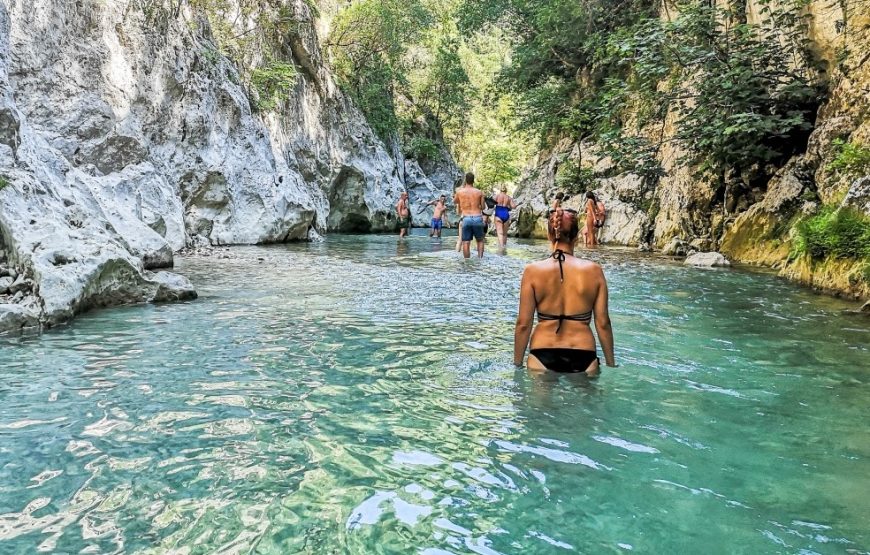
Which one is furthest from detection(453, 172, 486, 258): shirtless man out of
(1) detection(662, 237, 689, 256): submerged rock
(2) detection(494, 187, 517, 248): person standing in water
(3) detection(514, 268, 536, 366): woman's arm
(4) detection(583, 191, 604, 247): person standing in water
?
(3) detection(514, 268, 536, 366): woman's arm

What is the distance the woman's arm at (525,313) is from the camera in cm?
452

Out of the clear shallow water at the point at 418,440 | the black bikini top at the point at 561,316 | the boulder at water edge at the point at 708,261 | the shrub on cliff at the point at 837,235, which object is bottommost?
the clear shallow water at the point at 418,440

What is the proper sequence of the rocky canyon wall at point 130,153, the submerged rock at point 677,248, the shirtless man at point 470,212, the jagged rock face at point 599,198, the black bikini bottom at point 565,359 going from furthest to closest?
the jagged rock face at point 599,198, the submerged rock at point 677,248, the shirtless man at point 470,212, the rocky canyon wall at point 130,153, the black bikini bottom at point 565,359

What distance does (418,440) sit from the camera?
3410mm

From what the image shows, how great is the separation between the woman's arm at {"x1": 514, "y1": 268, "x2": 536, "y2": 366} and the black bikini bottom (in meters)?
0.12

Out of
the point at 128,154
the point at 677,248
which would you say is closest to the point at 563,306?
the point at 128,154

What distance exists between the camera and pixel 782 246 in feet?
45.0

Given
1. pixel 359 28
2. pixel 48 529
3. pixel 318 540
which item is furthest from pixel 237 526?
pixel 359 28

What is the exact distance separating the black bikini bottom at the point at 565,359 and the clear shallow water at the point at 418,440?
0.14 m

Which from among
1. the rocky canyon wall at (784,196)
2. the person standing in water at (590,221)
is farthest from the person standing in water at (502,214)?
the rocky canyon wall at (784,196)

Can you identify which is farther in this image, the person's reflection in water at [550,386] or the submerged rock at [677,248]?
the submerged rock at [677,248]

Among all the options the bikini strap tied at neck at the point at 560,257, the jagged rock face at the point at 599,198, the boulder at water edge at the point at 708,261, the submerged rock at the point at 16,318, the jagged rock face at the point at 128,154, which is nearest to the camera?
the bikini strap tied at neck at the point at 560,257

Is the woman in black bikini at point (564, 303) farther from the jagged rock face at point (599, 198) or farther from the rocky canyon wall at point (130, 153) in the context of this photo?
the jagged rock face at point (599, 198)

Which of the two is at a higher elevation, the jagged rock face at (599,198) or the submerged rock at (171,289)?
the jagged rock face at (599,198)
